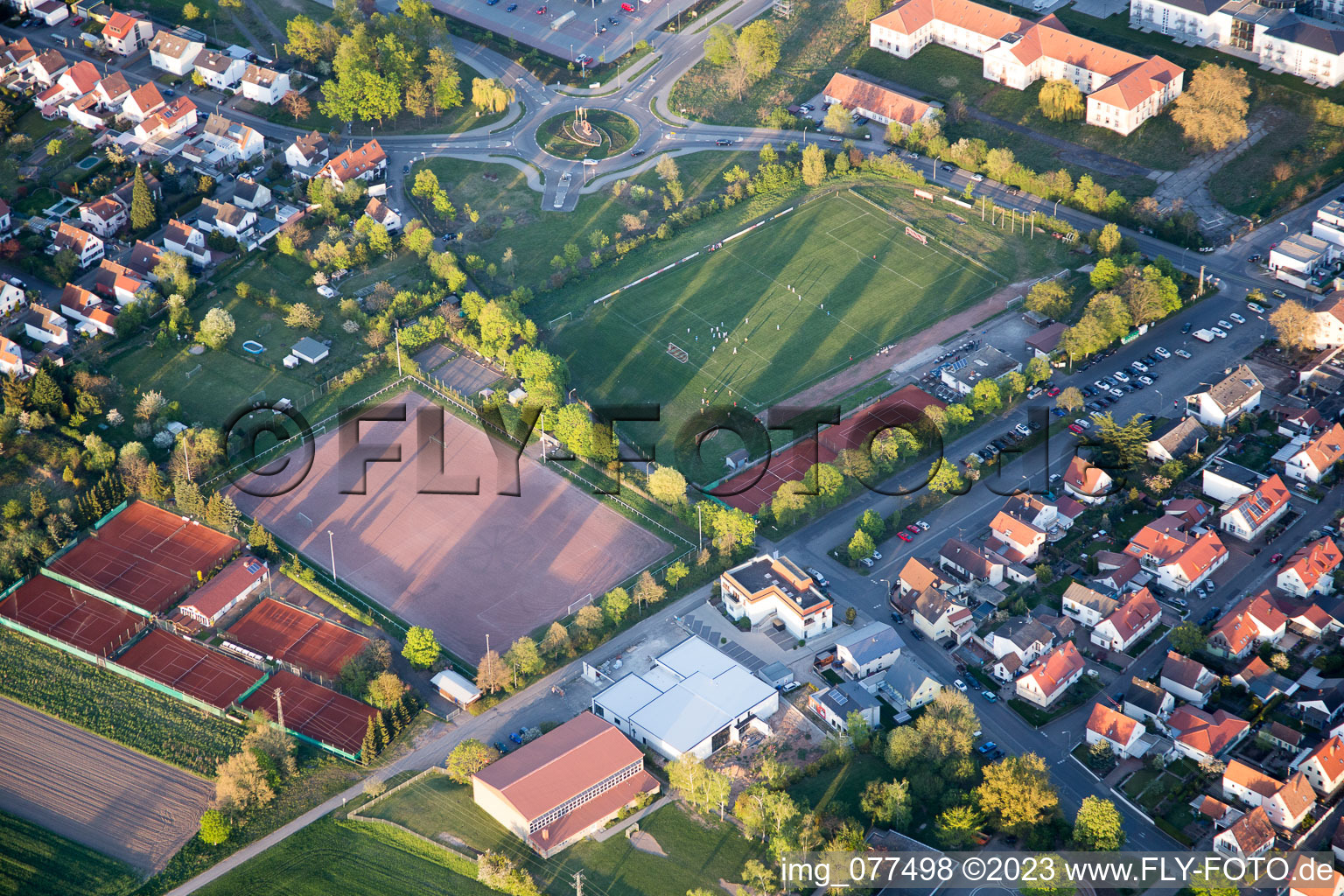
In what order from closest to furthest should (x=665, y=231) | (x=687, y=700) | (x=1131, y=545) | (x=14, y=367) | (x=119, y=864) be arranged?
(x=119, y=864) → (x=687, y=700) → (x=1131, y=545) → (x=14, y=367) → (x=665, y=231)

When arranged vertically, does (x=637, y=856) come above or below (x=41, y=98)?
below

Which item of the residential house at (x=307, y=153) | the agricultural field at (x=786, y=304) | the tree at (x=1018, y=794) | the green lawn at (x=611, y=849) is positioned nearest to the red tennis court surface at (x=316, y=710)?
the green lawn at (x=611, y=849)

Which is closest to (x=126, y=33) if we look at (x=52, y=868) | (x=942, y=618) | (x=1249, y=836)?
(x=52, y=868)

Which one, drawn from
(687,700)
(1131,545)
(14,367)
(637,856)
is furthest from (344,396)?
(1131,545)

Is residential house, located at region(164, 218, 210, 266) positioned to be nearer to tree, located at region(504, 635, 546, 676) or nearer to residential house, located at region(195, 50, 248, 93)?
residential house, located at region(195, 50, 248, 93)

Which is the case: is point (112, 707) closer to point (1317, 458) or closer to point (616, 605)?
point (616, 605)

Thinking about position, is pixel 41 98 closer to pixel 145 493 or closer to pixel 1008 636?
pixel 145 493

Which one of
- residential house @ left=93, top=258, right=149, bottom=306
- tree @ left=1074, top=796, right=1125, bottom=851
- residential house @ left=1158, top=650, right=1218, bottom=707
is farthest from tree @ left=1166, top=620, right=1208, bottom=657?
residential house @ left=93, top=258, right=149, bottom=306
